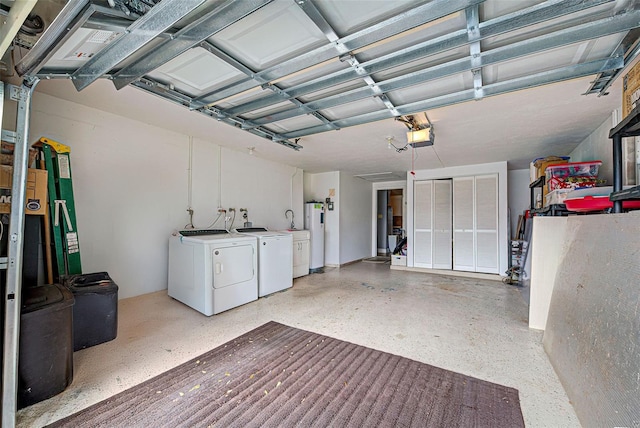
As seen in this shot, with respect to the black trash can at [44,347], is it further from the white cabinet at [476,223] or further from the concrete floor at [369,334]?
the white cabinet at [476,223]

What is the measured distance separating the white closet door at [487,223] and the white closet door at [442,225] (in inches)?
21.6

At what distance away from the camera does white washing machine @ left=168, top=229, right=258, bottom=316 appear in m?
3.11

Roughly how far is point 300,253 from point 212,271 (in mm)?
2361

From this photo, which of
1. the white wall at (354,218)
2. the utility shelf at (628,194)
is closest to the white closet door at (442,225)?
the white wall at (354,218)

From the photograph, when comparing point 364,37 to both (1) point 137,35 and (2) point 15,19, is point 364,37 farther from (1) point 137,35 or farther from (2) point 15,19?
(2) point 15,19

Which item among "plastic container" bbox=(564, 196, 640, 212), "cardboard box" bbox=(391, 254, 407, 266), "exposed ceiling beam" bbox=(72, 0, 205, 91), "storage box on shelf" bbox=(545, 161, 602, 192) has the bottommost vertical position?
"cardboard box" bbox=(391, 254, 407, 266)

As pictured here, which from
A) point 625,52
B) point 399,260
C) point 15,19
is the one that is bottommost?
point 399,260

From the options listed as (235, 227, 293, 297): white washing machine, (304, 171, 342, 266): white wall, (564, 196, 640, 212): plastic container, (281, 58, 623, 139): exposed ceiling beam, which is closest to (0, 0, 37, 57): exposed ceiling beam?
(281, 58, 623, 139): exposed ceiling beam

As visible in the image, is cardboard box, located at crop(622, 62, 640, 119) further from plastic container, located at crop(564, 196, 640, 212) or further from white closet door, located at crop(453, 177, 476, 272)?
white closet door, located at crop(453, 177, 476, 272)

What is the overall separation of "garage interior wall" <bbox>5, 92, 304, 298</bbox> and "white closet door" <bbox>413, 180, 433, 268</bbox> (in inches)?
164

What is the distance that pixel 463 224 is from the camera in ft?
18.7

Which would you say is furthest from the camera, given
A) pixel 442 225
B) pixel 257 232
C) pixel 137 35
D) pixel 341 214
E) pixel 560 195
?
pixel 341 214

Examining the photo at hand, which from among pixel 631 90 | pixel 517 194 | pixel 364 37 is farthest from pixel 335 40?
pixel 517 194

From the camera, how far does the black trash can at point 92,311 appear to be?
91.2 inches
